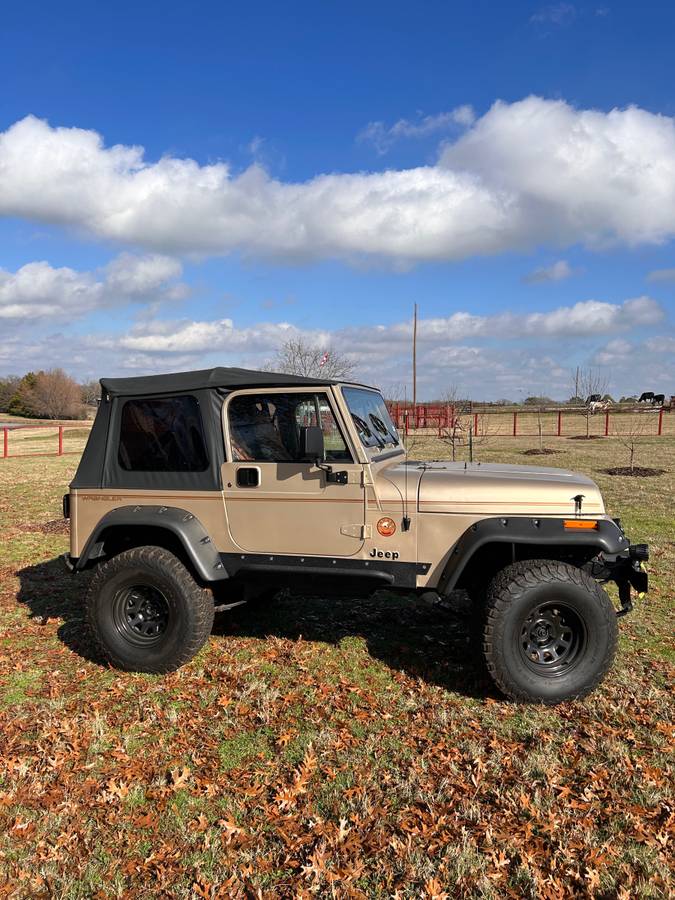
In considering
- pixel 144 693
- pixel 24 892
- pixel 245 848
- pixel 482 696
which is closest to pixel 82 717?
pixel 144 693

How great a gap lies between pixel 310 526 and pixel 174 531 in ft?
3.14

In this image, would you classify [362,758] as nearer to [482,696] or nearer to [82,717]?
[482,696]

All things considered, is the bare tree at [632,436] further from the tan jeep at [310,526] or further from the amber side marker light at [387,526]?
the amber side marker light at [387,526]

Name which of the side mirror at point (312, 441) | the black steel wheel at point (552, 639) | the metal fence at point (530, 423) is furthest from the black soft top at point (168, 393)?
the metal fence at point (530, 423)

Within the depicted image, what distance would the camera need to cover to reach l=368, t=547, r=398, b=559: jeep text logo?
405 centimetres

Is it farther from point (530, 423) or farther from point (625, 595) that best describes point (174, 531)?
point (530, 423)

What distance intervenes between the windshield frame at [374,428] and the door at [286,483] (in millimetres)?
148

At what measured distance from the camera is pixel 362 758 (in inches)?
135

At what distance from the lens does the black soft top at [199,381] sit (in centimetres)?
430

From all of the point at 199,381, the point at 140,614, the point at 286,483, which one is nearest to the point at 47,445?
the point at 140,614

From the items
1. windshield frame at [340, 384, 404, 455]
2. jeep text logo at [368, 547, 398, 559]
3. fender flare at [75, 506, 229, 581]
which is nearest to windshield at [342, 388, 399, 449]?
windshield frame at [340, 384, 404, 455]

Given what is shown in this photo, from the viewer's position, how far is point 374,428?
4648mm

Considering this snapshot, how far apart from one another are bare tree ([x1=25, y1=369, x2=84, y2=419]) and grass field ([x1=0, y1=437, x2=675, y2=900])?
59.5m

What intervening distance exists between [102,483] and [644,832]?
3.94 meters
